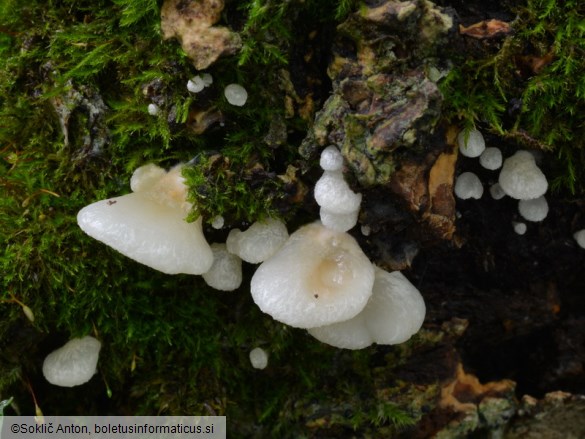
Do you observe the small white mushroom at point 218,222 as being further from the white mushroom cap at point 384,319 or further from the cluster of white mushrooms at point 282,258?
the white mushroom cap at point 384,319

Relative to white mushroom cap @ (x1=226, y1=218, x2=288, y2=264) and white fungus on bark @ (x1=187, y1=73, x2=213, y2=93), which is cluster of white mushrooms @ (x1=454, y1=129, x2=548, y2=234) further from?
white fungus on bark @ (x1=187, y1=73, x2=213, y2=93)

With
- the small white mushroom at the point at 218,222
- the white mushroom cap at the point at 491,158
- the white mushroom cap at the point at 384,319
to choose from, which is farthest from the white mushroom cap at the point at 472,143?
the small white mushroom at the point at 218,222

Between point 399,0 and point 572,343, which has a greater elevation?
point 399,0

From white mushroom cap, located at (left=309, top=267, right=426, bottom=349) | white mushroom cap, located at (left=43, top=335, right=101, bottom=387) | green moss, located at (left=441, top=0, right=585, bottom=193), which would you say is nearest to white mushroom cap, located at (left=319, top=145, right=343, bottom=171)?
green moss, located at (left=441, top=0, right=585, bottom=193)

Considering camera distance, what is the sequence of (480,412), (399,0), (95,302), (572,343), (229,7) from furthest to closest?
1. (572,343)
2. (480,412)
3. (95,302)
4. (229,7)
5. (399,0)

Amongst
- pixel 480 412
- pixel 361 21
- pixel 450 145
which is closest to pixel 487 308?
pixel 480 412

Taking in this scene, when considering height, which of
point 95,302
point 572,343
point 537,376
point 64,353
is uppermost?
point 95,302

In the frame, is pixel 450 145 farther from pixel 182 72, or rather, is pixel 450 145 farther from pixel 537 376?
pixel 537 376
